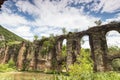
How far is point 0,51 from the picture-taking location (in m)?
50.8

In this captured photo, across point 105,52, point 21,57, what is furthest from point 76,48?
point 21,57

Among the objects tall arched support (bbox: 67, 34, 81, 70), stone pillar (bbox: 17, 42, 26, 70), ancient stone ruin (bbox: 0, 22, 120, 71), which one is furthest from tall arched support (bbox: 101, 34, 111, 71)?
stone pillar (bbox: 17, 42, 26, 70)

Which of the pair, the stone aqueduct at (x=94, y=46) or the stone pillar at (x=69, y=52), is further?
the stone pillar at (x=69, y=52)

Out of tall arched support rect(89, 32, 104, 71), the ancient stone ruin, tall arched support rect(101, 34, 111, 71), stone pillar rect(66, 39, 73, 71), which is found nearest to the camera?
tall arched support rect(101, 34, 111, 71)

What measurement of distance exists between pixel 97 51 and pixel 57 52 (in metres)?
10.9

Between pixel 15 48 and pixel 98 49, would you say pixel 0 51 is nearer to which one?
pixel 15 48

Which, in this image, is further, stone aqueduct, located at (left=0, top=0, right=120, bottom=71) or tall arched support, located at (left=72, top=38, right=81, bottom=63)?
tall arched support, located at (left=72, top=38, right=81, bottom=63)

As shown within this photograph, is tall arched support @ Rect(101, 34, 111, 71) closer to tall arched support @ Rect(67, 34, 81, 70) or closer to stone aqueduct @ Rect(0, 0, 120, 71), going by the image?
stone aqueduct @ Rect(0, 0, 120, 71)

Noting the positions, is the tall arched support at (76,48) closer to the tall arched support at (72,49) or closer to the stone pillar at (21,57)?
the tall arched support at (72,49)

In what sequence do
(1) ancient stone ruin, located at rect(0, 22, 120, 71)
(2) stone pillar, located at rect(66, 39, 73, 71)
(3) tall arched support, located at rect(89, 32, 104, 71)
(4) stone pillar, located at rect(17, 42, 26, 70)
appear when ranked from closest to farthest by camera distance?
(3) tall arched support, located at rect(89, 32, 104, 71), (1) ancient stone ruin, located at rect(0, 22, 120, 71), (2) stone pillar, located at rect(66, 39, 73, 71), (4) stone pillar, located at rect(17, 42, 26, 70)

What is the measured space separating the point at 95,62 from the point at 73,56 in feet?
17.4

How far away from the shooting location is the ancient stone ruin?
84.8 ft

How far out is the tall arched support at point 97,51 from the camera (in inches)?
999

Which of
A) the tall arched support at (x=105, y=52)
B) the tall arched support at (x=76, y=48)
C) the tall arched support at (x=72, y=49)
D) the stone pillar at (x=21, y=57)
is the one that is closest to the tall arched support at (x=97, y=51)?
the tall arched support at (x=105, y=52)
